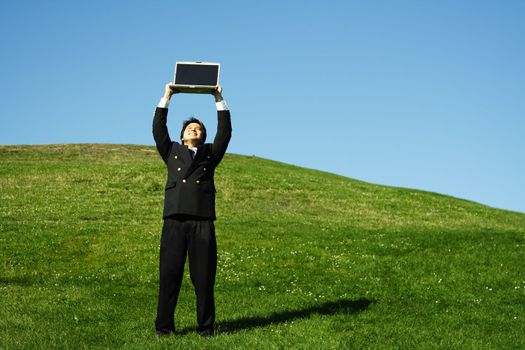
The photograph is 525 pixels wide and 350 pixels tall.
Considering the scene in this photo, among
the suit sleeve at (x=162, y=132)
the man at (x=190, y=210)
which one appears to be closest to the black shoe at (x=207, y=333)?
the man at (x=190, y=210)

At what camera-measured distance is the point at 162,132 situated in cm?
1241

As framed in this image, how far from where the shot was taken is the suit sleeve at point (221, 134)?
12.3 m

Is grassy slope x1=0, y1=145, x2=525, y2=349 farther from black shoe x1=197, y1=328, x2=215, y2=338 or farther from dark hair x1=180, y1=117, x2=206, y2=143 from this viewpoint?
dark hair x1=180, y1=117, x2=206, y2=143

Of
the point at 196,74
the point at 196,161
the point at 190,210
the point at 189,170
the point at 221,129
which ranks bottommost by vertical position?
the point at 190,210

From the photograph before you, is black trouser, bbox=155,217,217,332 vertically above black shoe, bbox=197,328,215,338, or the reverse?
black trouser, bbox=155,217,217,332

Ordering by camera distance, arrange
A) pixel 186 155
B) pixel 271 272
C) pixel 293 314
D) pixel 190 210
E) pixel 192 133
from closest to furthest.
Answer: pixel 190 210 < pixel 186 155 < pixel 192 133 < pixel 293 314 < pixel 271 272

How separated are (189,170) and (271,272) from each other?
10.6 m

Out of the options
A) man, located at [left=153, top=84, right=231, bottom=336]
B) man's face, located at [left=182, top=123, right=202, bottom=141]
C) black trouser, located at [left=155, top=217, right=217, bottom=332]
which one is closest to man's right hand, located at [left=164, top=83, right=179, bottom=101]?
man, located at [left=153, top=84, right=231, bottom=336]

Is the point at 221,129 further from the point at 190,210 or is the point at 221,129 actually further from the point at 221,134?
the point at 190,210

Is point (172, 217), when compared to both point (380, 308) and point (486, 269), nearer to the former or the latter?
point (380, 308)

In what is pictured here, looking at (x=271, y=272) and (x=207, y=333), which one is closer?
(x=207, y=333)

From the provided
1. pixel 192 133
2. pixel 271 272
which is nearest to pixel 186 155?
pixel 192 133

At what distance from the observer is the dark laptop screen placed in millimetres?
11914

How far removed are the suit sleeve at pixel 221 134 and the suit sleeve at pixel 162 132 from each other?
2.99ft
